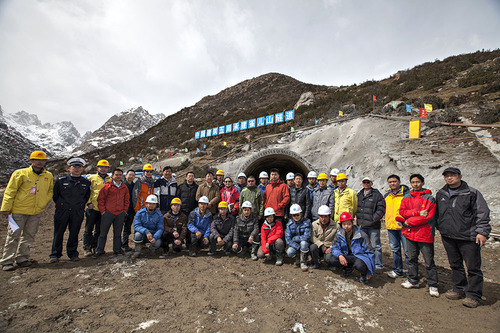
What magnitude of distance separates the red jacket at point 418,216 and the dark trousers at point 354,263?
926 millimetres

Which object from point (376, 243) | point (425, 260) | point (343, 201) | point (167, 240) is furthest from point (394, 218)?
point (167, 240)

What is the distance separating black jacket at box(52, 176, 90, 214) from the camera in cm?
465

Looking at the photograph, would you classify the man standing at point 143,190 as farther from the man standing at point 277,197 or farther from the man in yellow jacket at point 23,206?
the man standing at point 277,197

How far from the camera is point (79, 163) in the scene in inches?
190

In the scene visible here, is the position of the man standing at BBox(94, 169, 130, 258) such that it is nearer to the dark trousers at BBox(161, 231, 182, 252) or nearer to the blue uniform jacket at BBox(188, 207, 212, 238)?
the dark trousers at BBox(161, 231, 182, 252)

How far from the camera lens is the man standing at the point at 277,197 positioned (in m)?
5.58

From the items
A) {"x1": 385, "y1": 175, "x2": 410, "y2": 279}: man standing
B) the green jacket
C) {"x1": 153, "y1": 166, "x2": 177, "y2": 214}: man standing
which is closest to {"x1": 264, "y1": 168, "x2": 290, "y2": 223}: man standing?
the green jacket

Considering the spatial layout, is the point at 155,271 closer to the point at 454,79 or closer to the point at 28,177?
the point at 28,177

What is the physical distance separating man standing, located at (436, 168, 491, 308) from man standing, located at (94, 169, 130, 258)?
6265 millimetres

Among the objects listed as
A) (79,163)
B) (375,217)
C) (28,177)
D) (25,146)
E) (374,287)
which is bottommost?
(374,287)

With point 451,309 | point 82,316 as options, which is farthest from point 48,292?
point 451,309

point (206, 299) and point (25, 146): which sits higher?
point (25, 146)

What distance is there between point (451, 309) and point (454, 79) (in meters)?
16.8

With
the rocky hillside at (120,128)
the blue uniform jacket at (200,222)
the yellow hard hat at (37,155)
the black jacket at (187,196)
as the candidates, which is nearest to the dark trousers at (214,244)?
the blue uniform jacket at (200,222)
